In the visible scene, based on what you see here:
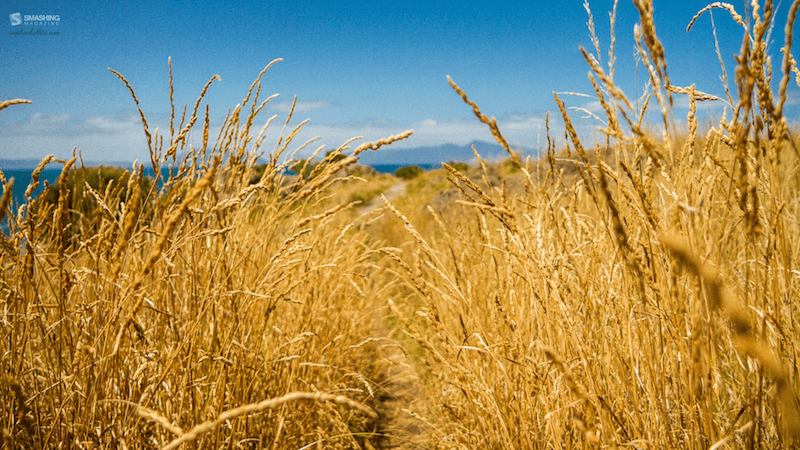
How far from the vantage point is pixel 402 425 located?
2.51 meters

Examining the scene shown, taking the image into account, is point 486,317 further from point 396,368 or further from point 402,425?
point 396,368

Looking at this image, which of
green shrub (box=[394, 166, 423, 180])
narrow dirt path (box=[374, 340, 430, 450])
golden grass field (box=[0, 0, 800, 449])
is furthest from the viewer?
green shrub (box=[394, 166, 423, 180])

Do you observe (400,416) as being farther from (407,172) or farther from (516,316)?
(407,172)

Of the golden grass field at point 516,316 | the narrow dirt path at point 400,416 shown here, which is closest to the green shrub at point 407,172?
the narrow dirt path at point 400,416

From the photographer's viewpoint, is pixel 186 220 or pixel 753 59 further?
pixel 186 220

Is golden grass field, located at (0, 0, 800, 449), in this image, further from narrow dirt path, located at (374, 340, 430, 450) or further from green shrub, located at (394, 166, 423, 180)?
green shrub, located at (394, 166, 423, 180)

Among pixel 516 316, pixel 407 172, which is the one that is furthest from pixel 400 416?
pixel 407 172

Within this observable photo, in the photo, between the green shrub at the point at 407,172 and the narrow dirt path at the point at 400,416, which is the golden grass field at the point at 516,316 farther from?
the green shrub at the point at 407,172

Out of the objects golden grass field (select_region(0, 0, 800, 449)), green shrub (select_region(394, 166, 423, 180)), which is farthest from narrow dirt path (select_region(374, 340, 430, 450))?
green shrub (select_region(394, 166, 423, 180))

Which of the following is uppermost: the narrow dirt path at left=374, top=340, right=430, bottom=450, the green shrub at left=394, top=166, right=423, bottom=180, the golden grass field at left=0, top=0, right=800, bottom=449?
the green shrub at left=394, top=166, right=423, bottom=180

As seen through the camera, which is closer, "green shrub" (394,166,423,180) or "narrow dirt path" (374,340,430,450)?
"narrow dirt path" (374,340,430,450)

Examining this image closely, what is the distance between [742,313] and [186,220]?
1443 mm

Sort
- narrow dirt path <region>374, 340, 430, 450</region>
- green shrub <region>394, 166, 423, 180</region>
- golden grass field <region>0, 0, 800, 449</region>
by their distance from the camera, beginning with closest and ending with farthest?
golden grass field <region>0, 0, 800, 449</region>
narrow dirt path <region>374, 340, 430, 450</region>
green shrub <region>394, 166, 423, 180</region>

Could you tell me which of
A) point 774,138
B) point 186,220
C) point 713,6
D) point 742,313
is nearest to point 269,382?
point 186,220
